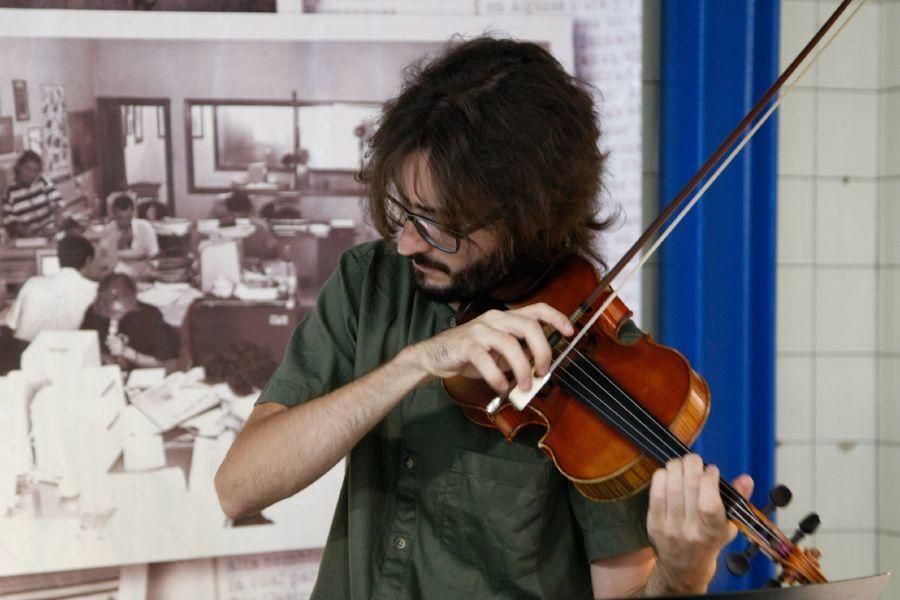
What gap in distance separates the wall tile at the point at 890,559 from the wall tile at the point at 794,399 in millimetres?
336

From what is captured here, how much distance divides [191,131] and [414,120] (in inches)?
33.7

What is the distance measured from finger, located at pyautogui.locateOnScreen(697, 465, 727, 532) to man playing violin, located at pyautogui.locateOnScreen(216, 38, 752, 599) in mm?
137

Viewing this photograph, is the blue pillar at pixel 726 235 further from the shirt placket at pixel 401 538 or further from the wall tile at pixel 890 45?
the shirt placket at pixel 401 538

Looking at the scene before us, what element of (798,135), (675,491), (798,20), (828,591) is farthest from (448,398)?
(798,20)

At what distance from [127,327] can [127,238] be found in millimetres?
192

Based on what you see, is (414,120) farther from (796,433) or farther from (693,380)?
(796,433)

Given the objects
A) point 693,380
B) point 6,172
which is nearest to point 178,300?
point 6,172

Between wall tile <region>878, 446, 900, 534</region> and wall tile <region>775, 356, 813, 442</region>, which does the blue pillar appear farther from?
wall tile <region>878, 446, 900, 534</region>

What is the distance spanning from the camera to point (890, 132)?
261 cm

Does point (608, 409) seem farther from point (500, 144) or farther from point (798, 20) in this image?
point (798, 20)

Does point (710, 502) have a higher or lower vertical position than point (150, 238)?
lower

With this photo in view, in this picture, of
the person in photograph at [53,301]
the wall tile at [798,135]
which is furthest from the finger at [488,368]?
the wall tile at [798,135]

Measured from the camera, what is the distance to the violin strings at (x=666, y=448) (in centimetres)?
132

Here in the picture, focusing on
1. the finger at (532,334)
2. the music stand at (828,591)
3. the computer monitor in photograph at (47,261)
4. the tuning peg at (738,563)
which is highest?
the computer monitor in photograph at (47,261)
